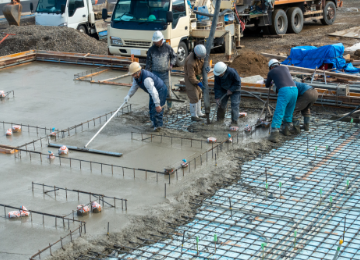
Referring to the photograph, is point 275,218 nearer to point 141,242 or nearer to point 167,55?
point 141,242

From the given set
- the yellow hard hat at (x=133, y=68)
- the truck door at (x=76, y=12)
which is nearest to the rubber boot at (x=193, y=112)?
the yellow hard hat at (x=133, y=68)

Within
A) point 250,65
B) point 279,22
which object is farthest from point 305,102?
point 279,22

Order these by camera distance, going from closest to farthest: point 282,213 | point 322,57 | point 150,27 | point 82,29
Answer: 1. point 282,213
2. point 322,57
3. point 150,27
4. point 82,29

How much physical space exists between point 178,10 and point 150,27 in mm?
1159

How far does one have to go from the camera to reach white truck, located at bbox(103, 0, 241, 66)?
12675 millimetres

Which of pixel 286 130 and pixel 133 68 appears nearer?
pixel 133 68

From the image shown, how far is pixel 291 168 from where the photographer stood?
668 centimetres

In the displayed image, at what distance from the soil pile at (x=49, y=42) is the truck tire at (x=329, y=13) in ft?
32.1

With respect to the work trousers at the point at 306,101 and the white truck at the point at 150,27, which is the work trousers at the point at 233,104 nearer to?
the work trousers at the point at 306,101

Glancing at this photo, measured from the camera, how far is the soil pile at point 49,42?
50.2ft

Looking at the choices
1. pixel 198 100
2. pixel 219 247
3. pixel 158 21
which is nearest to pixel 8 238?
pixel 219 247

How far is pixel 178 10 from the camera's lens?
13.2 meters

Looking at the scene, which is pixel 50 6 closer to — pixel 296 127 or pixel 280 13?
pixel 280 13

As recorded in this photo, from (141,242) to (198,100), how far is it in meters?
4.09
